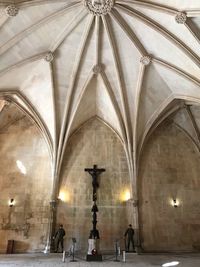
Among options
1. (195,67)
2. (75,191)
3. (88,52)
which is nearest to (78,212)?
(75,191)

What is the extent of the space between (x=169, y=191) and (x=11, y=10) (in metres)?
12.3

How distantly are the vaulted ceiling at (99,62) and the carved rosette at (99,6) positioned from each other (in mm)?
44

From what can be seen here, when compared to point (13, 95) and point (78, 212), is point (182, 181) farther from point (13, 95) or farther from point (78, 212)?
point (13, 95)

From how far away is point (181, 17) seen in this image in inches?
417

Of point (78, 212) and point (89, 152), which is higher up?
point (89, 152)

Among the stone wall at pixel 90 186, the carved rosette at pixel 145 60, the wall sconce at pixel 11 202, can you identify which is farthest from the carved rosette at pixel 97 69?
the wall sconce at pixel 11 202

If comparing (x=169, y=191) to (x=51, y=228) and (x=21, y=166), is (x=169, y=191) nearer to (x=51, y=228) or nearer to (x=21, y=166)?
(x=51, y=228)

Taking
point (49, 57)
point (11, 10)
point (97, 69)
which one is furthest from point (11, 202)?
point (11, 10)

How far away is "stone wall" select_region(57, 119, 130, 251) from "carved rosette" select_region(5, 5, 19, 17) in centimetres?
792

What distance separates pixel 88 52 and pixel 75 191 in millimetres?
7671

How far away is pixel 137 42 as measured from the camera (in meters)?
12.8

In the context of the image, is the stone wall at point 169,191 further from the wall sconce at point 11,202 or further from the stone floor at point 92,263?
the wall sconce at point 11,202

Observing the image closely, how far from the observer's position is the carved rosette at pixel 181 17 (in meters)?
10.6

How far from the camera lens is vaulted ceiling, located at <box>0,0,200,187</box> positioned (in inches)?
444
